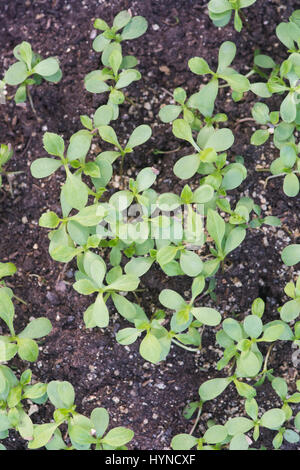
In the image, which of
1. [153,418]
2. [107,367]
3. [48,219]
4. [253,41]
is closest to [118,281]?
[48,219]

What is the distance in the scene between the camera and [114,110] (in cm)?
161

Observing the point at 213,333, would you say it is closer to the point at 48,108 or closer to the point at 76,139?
the point at 76,139

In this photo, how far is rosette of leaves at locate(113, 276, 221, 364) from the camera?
1.41 m

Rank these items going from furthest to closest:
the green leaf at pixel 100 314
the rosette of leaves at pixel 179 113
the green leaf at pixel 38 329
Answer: the rosette of leaves at pixel 179 113 < the green leaf at pixel 38 329 < the green leaf at pixel 100 314

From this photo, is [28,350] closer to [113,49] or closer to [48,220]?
[48,220]

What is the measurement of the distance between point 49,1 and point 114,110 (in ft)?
1.76

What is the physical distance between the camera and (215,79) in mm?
1547

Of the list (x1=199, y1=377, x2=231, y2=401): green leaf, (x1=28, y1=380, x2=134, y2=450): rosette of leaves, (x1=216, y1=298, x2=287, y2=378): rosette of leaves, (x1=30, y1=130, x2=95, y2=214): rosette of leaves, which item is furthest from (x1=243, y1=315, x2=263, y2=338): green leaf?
(x1=30, y1=130, x2=95, y2=214): rosette of leaves

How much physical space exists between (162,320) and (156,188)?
42 cm

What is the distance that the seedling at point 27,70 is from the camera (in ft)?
5.18

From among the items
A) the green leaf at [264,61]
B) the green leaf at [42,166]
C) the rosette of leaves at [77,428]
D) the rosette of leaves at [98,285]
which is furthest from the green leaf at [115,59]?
the rosette of leaves at [77,428]

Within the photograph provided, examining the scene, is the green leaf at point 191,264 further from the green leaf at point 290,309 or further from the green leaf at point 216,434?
the green leaf at point 216,434

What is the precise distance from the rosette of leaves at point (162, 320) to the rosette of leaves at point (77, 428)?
0.20 m

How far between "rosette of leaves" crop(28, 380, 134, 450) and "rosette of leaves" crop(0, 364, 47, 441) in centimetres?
3
